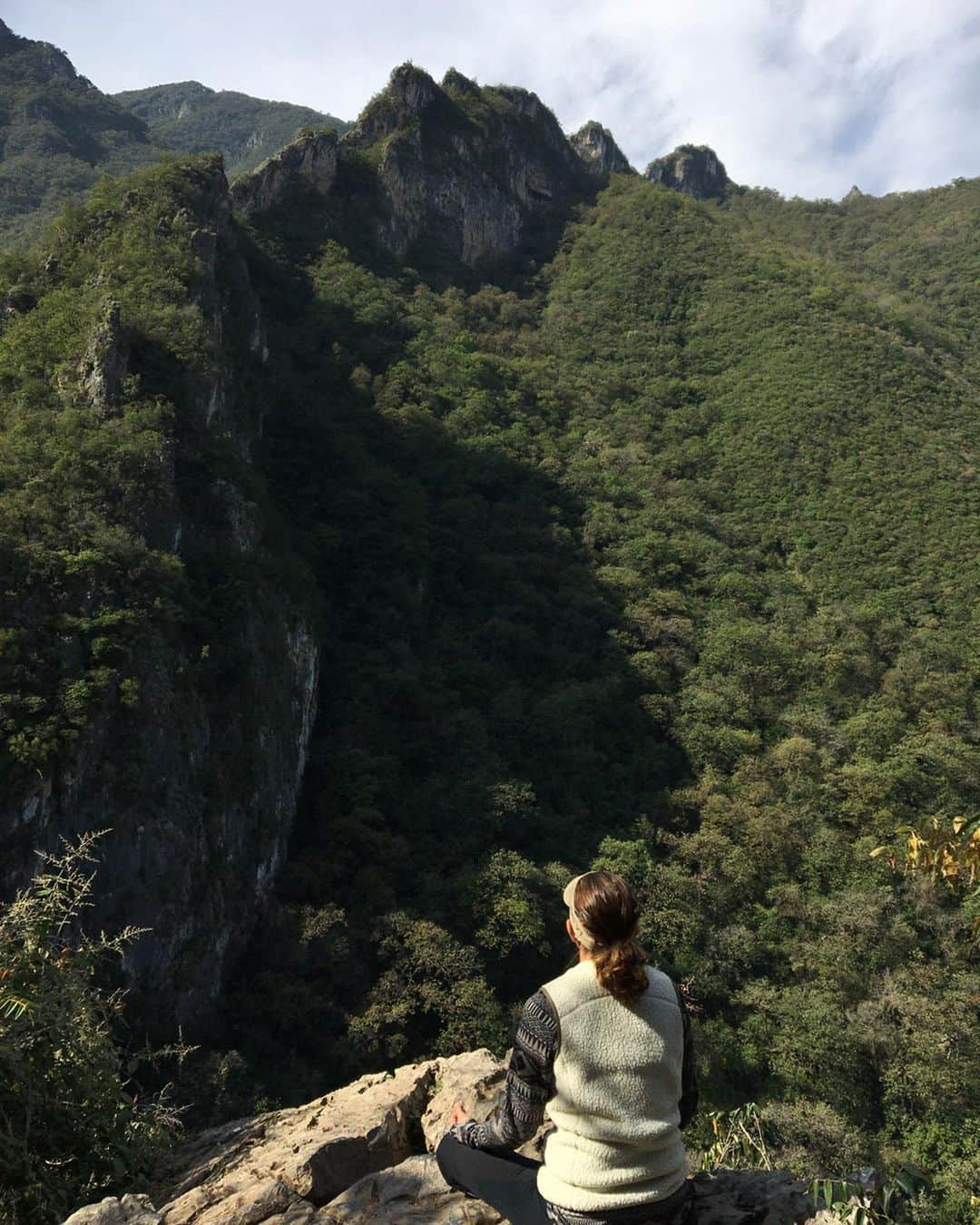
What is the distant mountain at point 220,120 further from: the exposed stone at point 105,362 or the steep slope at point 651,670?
the exposed stone at point 105,362

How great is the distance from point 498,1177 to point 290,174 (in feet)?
216

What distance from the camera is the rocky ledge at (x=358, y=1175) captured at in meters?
3.65

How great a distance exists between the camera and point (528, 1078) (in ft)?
9.66

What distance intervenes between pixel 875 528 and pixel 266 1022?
1492 inches

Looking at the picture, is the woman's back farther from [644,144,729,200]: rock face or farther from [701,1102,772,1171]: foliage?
[644,144,729,200]: rock face

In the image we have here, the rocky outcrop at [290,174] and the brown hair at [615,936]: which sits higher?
the rocky outcrop at [290,174]

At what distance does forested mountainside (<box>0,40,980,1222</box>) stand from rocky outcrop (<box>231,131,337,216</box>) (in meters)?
0.27

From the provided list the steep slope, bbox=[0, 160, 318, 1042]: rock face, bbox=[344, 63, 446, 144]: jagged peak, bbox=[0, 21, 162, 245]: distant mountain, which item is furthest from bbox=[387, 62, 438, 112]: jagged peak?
bbox=[0, 160, 318, 1042]: rock face

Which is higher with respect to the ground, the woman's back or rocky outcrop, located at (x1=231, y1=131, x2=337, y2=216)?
rocky outcrop, located at (x1=231, y1=131, x2=337, y2=216)

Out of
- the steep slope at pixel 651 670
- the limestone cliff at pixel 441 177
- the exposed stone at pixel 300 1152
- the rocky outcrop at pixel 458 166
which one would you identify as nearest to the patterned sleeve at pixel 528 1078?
the exposed stone at pixel 300 1152

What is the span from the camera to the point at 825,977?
21.4m

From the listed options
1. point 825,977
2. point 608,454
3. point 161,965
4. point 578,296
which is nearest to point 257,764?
point 161,965

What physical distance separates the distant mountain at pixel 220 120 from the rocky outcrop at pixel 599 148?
125 ft

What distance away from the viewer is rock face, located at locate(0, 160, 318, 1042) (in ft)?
55.8
